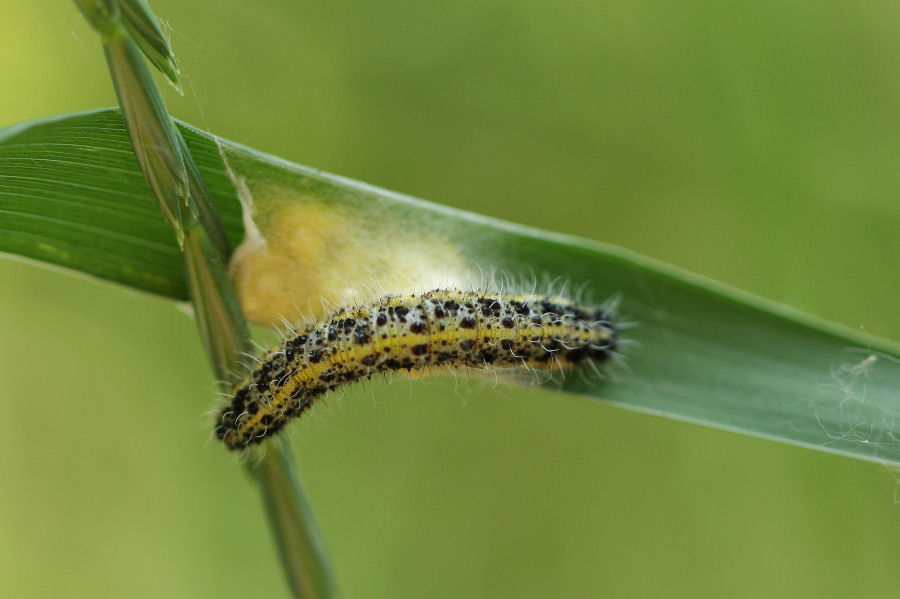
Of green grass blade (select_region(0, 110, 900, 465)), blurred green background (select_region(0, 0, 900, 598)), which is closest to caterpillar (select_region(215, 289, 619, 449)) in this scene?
green grass blade (select_region(0, 110, 900, 465))

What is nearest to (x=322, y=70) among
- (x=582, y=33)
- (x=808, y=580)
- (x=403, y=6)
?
(x=403, y=6)

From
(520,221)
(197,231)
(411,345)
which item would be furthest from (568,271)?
(520,221)

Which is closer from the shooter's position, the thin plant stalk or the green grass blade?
the thin plant stalk

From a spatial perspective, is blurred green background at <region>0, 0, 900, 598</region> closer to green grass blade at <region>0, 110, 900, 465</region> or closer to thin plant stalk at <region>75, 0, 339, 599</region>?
green grass blade at <region>0, 110, 900, 465</region>

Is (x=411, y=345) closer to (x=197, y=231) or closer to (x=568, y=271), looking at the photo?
(x=568, y=271)

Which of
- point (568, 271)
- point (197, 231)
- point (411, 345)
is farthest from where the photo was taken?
point (568, 271)
